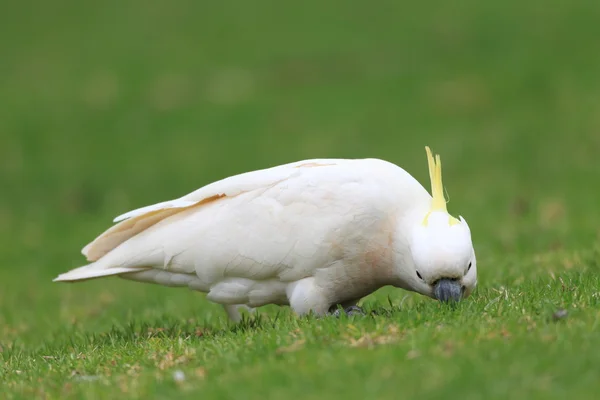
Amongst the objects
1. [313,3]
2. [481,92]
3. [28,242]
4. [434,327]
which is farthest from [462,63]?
[434,327]

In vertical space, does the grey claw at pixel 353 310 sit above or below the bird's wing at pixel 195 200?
below

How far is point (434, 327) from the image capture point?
15.1 ft

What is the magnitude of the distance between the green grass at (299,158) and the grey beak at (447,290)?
3.1 inches

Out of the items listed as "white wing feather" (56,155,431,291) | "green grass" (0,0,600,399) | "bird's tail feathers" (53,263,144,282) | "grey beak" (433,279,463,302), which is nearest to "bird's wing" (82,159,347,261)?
"white wing feather" (56,155,431,291)

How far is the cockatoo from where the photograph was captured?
536cm

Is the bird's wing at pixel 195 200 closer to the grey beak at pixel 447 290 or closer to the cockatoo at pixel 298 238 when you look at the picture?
the cockatoo at pixel 298 238

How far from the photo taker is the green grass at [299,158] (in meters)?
4.19

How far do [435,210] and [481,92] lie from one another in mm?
9852

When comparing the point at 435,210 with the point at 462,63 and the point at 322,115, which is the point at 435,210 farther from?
the point at 462,63

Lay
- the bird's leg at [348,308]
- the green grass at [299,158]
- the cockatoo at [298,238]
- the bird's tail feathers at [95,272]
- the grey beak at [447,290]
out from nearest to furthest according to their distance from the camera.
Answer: the green grass at [299,158] → the grey beak at [447,290] → the cockatoo at [298,238] → the bird's leg at [348,308] → the bird's tail feathers at [95,272]

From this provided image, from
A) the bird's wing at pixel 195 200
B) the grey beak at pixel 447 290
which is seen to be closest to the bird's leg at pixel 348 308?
the grey beak at pixel 447 290

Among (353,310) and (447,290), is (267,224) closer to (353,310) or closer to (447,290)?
(353,310)

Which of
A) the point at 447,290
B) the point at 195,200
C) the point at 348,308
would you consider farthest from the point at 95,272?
the point at 447,290

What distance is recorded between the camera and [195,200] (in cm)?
591
